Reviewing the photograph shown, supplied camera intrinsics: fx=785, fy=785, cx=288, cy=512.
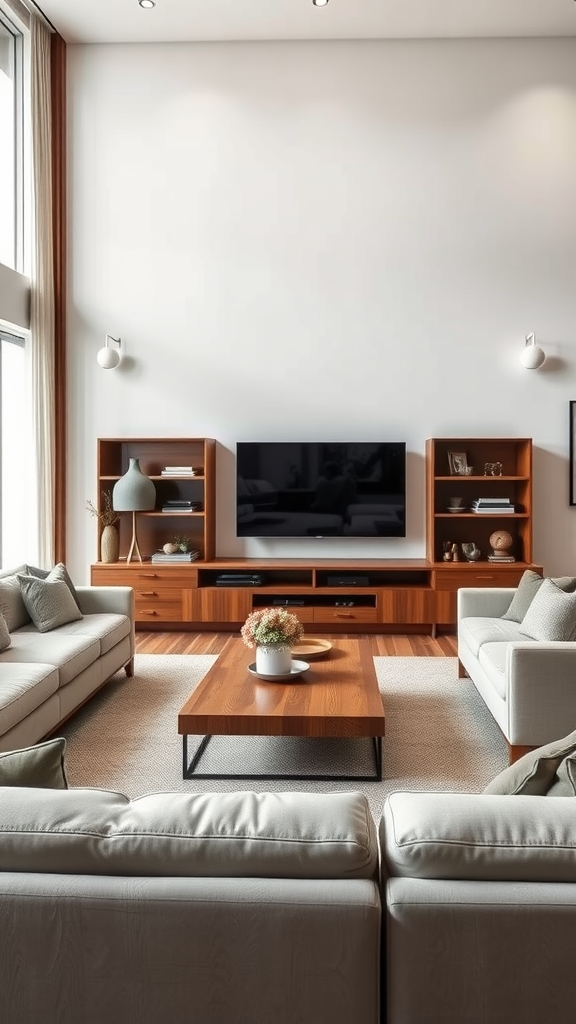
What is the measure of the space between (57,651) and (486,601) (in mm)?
2484

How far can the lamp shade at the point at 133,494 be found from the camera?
595 cm

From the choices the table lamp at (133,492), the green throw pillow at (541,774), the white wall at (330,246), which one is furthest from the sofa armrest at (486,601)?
the green throw pillow at (541,774)

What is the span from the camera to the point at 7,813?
1.32 metres

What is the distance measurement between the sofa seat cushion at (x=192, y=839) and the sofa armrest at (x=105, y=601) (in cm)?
357

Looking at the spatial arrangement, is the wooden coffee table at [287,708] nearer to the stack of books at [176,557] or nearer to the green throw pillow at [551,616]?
the green throw pillow at [551,616]

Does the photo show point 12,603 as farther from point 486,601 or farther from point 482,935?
point 482,935

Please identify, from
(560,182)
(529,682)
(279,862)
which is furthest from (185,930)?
(560,182)

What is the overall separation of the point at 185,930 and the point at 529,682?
2.31 m

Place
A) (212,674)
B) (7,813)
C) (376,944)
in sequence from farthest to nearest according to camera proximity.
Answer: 1. (212,674)
2. (7,813)
3. (376,944)

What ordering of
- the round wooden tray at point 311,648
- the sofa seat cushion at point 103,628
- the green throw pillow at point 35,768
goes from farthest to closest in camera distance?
1. the sofa seat cushion at point 103,628
2. the round wooden tray at point 311,648
3. the green throw pillow at point 35,768

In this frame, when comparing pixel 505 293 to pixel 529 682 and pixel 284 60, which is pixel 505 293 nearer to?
pixel 284 60

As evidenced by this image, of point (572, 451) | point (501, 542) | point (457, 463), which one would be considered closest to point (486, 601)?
point (501, 542)

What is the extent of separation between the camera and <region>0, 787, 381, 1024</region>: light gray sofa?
3.91 feet

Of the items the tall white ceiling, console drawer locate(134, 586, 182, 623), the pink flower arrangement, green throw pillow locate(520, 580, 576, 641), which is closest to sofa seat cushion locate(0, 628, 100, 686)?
the pink flower arrangement
